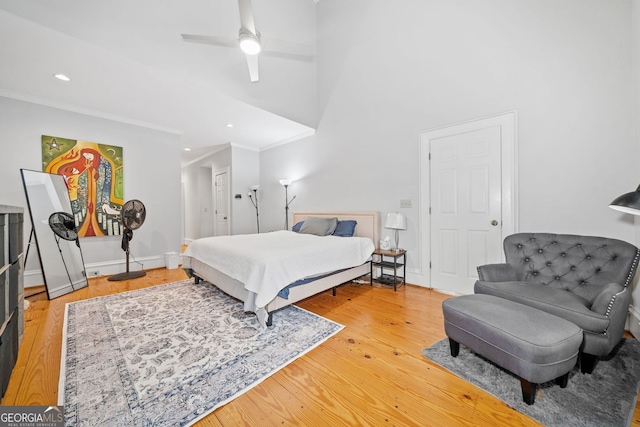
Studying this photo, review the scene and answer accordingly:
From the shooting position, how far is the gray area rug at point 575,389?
1217 millimetres

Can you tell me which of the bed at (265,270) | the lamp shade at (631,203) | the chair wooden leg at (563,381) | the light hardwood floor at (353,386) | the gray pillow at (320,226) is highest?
the lamp shade at (631,203)

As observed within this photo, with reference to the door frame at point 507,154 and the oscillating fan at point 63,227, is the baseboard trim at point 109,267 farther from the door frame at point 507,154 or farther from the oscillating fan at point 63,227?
the door frame at point 507,154

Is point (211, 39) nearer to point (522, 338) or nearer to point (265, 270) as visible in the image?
point (265, 270)

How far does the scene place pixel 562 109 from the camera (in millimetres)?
2348

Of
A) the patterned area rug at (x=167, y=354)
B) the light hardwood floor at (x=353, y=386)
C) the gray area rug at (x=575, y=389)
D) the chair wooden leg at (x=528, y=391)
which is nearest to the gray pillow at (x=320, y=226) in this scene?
the patterned area rug at (x=167, y=354)

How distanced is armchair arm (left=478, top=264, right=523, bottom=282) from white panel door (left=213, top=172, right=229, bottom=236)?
511 cm

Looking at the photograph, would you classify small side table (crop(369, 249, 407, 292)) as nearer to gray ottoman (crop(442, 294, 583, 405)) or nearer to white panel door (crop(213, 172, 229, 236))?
gray ottoman (crop(442, 294, 583, 405))

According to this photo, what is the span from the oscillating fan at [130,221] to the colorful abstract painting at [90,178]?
0.29m

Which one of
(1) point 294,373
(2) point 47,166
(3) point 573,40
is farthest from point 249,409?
(2) point 47,166

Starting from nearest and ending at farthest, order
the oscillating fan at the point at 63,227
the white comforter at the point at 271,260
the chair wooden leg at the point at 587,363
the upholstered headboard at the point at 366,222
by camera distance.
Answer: the chair wooden leg at the point at 587,363
the white comforter at the point at 271,260
the oscillating fan at the point at 63,227
the upholstered headboard at the point at 366,222

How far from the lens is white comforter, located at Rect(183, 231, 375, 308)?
2049mm

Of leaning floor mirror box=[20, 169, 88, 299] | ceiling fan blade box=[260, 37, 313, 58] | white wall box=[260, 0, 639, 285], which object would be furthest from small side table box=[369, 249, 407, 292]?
leaning floor mirror box=[20, 169, 88, 299]

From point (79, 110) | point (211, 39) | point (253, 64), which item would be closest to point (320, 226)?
point (253, 64)

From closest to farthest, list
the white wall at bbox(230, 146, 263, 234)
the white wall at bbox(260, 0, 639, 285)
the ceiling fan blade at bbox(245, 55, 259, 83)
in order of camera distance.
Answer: the white wall at bbox(260, 0, 639, 285), the ceiling fan blade at bbox(245, 55, 259, 83), the white wall at bbox(230, 146, 263, 234)
